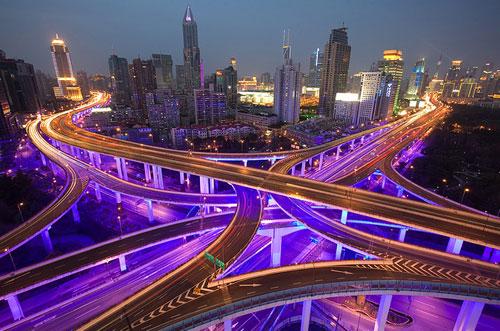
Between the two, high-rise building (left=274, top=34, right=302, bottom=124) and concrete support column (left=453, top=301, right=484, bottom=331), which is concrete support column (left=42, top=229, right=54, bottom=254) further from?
high-rise building (left=274, top=34, right=302, bottom=124)

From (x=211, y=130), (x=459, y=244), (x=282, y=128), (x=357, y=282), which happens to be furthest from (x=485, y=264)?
(x=282, y=128)

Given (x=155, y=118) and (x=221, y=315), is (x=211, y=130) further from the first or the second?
(x=221, y=315)

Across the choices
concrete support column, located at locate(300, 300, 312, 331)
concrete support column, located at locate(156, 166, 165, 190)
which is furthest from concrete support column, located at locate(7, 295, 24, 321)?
concrete support column, located at locate(156, 166, 165, 190)

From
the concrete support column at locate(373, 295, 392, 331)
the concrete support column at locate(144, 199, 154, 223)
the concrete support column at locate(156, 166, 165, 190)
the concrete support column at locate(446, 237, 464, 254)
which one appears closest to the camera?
the concrete support column at locate(373, 295, 392, 331)

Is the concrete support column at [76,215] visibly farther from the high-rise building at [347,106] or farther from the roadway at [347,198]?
the high-rise building at [347,106]

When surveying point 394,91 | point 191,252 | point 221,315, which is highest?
point 394,91

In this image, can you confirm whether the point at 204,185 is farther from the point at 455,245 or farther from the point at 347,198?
the point at 455,245

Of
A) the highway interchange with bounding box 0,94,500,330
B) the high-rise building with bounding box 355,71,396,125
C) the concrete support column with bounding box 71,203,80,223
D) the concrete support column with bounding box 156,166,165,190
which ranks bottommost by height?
the concrete support column with bounding box 71,203,80,223
